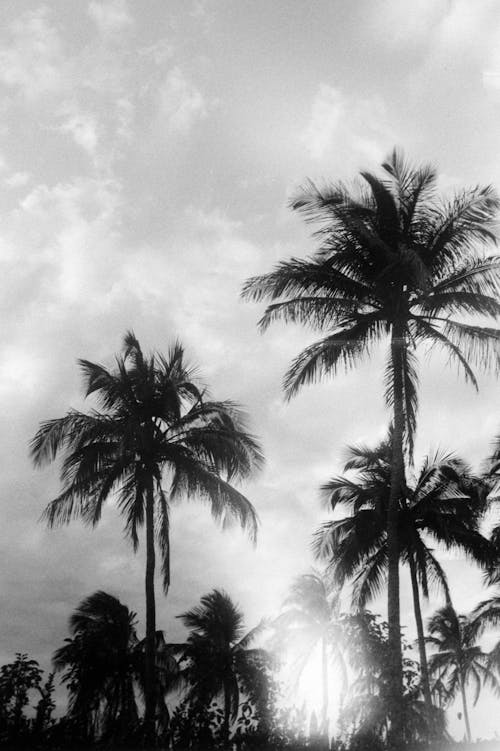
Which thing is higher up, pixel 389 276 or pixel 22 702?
pixel 389 276

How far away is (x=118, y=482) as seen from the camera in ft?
65.7

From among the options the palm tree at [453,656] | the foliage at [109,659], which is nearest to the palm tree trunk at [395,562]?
the foliage at [109,659]

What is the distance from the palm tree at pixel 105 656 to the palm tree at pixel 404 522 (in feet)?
30.2

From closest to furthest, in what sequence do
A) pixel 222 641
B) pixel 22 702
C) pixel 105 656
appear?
pixel 22 702, pixel 105 656, pixel 222 641

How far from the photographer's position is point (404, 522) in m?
21.9

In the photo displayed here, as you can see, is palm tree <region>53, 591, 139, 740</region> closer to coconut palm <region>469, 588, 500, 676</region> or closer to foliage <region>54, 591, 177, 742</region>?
foliage <region>54, 591, 177, 742</region>

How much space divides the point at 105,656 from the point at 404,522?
43.0ft

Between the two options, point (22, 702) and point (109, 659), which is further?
point (109, 659)

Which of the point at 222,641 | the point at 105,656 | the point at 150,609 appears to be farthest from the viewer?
the point at 222,641

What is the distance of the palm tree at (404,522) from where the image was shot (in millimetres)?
21172

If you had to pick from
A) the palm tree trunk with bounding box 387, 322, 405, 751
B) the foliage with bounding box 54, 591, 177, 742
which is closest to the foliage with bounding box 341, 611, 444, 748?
the palm tree trunk with bounding box 387, 322, 405, 751

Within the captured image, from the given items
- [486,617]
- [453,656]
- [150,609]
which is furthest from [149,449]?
[453,656]

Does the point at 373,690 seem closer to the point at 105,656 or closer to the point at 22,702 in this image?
the point at 22,702

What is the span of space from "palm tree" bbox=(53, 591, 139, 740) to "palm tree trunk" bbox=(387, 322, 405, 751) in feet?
41.5
